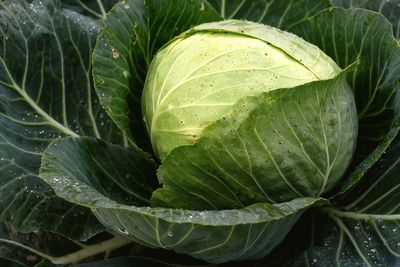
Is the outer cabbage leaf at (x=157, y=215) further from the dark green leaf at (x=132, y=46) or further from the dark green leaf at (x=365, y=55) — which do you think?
the dark green leaf at (x=365, y=55)

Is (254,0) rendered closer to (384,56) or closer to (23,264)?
(384,56)

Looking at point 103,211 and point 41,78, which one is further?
point 41,78

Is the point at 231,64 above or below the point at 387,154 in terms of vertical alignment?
above

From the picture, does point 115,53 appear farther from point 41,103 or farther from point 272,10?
point 272,10

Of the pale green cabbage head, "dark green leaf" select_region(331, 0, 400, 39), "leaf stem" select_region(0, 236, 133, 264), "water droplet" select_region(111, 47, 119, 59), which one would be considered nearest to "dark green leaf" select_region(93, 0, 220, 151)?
"water droplet" select_region(111, 47, 119, 59)

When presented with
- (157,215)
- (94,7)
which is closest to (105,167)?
(157,215)

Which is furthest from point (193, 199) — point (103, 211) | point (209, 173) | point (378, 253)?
point (378, 253)
